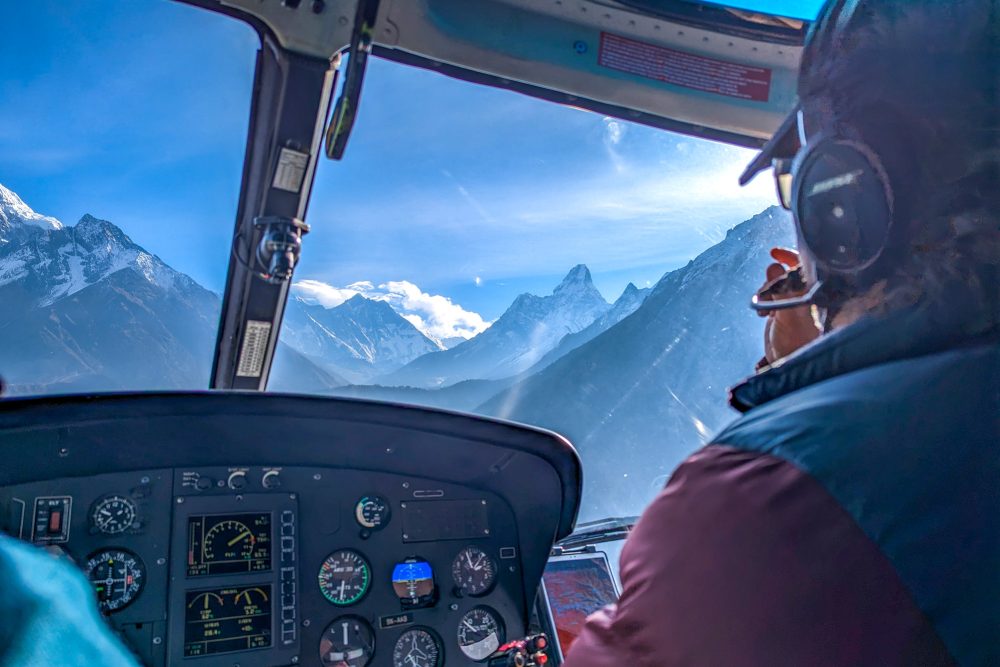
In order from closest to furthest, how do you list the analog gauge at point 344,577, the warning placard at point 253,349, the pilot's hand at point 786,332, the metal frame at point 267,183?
the pilot's hand at point 786,332
the analog gauge at point 344,577
the metal frame at point 267,183
the warning placard at point 253,349

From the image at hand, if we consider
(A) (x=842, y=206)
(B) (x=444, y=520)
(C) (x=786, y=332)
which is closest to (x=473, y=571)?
(B) (x=444, y=520)

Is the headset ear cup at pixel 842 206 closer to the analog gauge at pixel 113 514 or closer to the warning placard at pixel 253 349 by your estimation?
the analog gauge at pixel 113 514

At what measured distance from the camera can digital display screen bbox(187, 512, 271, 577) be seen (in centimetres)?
196

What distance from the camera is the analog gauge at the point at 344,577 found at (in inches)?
82.6

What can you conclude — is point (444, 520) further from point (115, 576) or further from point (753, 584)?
point (753, 584)

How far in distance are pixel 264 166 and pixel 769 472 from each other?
7.62 feet

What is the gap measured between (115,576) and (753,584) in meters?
1.76

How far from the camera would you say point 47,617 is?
0.66 meters

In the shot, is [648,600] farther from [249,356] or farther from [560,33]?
[249,356]

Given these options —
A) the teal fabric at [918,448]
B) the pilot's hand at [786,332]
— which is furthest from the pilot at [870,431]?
the pilot's hand at [786,332]

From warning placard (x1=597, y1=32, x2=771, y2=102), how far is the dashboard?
134cm

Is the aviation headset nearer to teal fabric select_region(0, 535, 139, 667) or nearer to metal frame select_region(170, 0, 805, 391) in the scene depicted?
teal fabric select_region(0, 535, 139, 667)

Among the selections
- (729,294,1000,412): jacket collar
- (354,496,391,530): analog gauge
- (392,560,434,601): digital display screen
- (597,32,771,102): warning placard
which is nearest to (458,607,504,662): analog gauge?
(392,560,434,601): digital display screen

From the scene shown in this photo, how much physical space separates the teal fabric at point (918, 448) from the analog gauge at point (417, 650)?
5.61 feet
